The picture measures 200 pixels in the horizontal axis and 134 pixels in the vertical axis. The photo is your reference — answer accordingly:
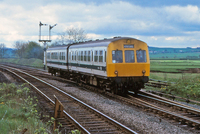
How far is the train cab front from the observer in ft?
50.1

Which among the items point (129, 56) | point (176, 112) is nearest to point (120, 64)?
point (129, 56)

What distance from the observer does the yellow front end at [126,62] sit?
15250 mm

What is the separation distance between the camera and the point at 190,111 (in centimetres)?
1118

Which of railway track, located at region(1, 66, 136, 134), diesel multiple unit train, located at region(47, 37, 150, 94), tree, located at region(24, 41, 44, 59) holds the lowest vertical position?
railway track, located at region(1, 66, 136, 134)

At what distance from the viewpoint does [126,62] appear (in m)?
15.5

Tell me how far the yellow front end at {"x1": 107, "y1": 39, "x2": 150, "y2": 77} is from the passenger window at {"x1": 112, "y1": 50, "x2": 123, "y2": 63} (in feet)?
Result: 0.26

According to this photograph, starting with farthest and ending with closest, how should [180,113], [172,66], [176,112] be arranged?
[172,66]
[176,112]
[180,113]

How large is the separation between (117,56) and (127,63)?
0.70 metres

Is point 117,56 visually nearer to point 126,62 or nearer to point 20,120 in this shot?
point 126,62

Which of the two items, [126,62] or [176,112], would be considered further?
[126,62]

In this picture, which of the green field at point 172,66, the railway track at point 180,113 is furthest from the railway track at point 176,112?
the green field at point 172,66

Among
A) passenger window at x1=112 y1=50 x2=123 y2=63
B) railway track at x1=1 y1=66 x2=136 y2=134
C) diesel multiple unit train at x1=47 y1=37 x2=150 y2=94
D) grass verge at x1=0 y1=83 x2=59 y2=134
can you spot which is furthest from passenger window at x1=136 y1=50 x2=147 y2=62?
grass verge at x1=0 y1=83 x2=59 y2=134

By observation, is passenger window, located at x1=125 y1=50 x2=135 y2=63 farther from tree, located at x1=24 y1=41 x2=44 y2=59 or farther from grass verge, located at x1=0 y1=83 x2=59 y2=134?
tree, located at x1=24 y1=41 x2=44 y2=59

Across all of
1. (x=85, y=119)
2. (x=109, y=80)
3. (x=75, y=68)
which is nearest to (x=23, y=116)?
(x=85, y=119)
